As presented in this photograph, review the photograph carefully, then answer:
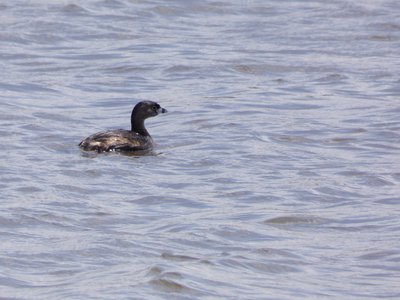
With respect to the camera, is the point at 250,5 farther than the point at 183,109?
Yes

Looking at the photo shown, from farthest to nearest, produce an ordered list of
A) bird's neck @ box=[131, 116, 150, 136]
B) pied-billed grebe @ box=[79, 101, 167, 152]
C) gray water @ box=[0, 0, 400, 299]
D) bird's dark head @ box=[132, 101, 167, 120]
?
bird's dark head @ box=[132, 101, 167, 120] < bird's neck @ box=[131, 116, 150, 136] < pied-billed grebe @ box=[79, 101, 167, 152] < gray water @ box=[0, 0, 400, 299]

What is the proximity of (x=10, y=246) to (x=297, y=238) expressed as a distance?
2234 millimetres

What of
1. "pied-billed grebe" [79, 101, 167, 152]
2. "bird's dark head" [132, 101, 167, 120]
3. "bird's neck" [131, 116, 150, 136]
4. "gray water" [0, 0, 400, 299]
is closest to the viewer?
"gray water" [0, 0, 400, 299]

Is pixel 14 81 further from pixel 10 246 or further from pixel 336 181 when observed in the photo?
pixel 10 246

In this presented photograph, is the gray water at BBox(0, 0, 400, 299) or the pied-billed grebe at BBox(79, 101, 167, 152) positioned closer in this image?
the gray water at BBox(0, 0, 400, 299)

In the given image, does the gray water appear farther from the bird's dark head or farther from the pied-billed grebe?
the bird's dark head

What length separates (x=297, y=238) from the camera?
1152 cm

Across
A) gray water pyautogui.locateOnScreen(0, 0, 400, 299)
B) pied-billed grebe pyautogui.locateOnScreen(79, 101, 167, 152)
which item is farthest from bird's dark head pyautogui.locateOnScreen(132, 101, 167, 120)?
gray water pyautogui.locateOnScreen(0, 0, 400, 299)

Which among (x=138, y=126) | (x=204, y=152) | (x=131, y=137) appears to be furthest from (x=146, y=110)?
(x=204, y=152)

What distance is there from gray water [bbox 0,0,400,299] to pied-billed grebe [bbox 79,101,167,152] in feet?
0.59

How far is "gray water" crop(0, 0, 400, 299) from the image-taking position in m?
10.4

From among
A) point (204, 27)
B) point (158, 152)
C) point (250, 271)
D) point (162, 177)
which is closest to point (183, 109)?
point (158, 152)

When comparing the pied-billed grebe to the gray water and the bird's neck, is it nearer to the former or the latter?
the bird's neck

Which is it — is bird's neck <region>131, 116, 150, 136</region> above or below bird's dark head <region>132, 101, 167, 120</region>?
below
